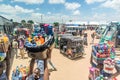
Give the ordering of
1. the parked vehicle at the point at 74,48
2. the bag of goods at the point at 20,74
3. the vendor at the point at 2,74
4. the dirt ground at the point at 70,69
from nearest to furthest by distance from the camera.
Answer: the vendor at the point at 2,74 < the bag of goods at the point at 20,74 < the dirt ground at the point at 70,69 < the parked vehicle at the point at 74,48

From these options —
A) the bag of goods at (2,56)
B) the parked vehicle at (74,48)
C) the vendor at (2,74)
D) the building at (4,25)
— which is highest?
Result: the building at (4,25)

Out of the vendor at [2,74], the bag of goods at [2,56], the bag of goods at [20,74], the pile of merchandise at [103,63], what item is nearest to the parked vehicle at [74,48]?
the pile of merchandise at [103,63]

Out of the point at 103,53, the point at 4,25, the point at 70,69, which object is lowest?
the point at 70,69

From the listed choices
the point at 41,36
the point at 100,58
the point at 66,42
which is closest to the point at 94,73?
the point at 100,58

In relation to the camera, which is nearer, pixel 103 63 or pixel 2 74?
pixel 2 74

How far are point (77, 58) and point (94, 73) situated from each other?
4.49 m

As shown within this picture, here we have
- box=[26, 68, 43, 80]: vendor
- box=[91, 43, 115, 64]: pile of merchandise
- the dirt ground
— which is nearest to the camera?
box=[26, 68, 43, 80]: vendor

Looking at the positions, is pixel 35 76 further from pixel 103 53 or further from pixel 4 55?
pixel 103 53

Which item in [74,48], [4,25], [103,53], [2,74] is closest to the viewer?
[2,74]

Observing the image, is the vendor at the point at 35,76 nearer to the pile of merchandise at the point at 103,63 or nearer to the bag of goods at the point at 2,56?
the bag of goods at the point at 2,56

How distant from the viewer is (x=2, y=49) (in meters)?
3.52

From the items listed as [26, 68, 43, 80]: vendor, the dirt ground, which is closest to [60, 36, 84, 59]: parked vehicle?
the dirt ground

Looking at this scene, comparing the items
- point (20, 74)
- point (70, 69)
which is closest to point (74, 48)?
point (70, 69)

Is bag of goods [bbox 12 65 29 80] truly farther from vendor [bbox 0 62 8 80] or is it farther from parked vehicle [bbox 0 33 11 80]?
parked vehicle [bbox 0 33 11 80]
